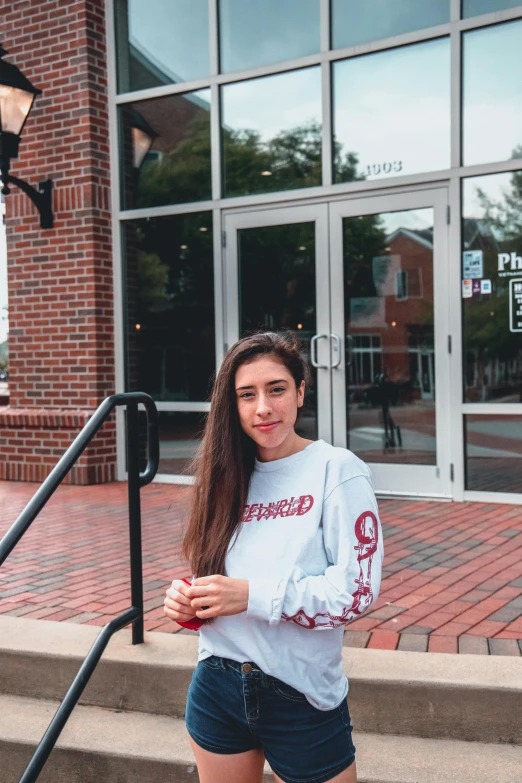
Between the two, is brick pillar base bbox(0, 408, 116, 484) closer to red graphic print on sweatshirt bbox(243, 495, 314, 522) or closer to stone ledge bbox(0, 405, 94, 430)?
stone ledge bbox(0, 405, 94, 430)

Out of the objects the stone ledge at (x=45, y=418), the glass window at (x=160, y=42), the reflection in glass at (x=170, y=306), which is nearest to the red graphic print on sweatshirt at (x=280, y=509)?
the reflection in glass at (x=170, y=306)

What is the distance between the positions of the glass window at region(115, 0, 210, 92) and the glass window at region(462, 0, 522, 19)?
225 centimetres

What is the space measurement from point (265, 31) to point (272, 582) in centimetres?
621

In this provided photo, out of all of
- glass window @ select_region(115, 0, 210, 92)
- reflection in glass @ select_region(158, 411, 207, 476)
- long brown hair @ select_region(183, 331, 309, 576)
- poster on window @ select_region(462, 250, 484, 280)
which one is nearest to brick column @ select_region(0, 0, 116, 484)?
glass window @ select_region(115, 0, 210, 92)

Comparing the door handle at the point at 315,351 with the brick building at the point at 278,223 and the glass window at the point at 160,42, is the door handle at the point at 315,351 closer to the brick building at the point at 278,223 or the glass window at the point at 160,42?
the brick building at the point at 278,223

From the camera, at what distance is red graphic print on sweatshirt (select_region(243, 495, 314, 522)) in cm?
168

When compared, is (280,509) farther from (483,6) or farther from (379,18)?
(379,18)

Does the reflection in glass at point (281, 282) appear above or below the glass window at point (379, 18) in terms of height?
below

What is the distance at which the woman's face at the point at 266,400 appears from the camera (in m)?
1.76

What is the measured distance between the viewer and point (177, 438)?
7336 millimetres

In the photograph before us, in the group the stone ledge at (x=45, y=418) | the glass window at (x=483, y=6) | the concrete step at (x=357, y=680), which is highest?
the glass window at (x=483, y=6)

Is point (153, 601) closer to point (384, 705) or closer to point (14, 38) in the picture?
point (384, 705)

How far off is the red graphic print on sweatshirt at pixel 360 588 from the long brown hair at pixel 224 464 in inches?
9.3

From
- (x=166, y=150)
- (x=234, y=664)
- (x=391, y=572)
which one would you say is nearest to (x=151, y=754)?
(x=234, y=664)
